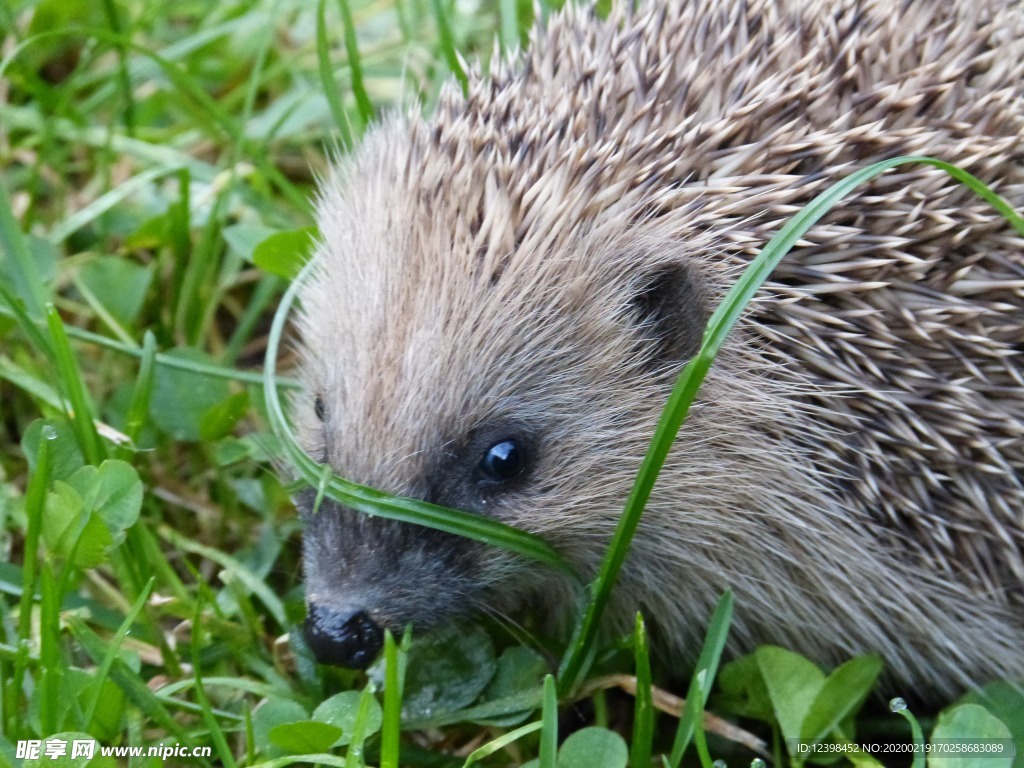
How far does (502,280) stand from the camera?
6.89ft

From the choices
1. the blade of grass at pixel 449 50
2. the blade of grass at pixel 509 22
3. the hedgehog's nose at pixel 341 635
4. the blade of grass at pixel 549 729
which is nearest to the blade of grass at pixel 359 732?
the hedgehog's nose at pixel 341 635

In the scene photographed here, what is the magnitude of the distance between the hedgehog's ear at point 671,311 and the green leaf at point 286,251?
776 millimetres

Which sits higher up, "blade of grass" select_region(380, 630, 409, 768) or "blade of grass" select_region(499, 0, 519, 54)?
"blade of grass" select_region(499, 0, 519, 54)

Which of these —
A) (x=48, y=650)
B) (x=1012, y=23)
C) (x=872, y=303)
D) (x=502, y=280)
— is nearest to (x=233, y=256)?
(x=502, y=280)

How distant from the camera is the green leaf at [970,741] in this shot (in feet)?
6.23

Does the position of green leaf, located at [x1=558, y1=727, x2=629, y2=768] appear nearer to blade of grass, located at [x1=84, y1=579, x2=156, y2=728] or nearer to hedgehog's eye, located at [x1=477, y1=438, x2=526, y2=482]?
hedgehog's eye, located at [x1=477, y1=438, x2=526, y2=482]

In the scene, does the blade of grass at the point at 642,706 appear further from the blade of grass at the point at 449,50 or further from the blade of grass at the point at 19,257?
the blade of grass at the point at 19,257

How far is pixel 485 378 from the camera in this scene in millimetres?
2100

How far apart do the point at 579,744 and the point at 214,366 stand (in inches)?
45.5

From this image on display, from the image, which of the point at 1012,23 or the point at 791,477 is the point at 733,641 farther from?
the point at 1012,23

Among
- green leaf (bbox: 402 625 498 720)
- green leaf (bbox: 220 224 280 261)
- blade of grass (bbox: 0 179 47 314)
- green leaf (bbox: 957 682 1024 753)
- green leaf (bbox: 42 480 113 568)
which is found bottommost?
green leaf (bbox: 957 682 1024 753)

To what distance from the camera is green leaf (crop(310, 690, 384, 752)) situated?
1.96m

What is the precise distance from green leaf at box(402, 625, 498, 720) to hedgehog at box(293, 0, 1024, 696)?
93 mm

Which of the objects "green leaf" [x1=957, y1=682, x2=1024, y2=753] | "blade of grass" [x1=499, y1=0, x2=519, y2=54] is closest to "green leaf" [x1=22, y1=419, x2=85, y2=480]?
"blade of grass" [x1=499, y1=0, x2=519, y2=54]
